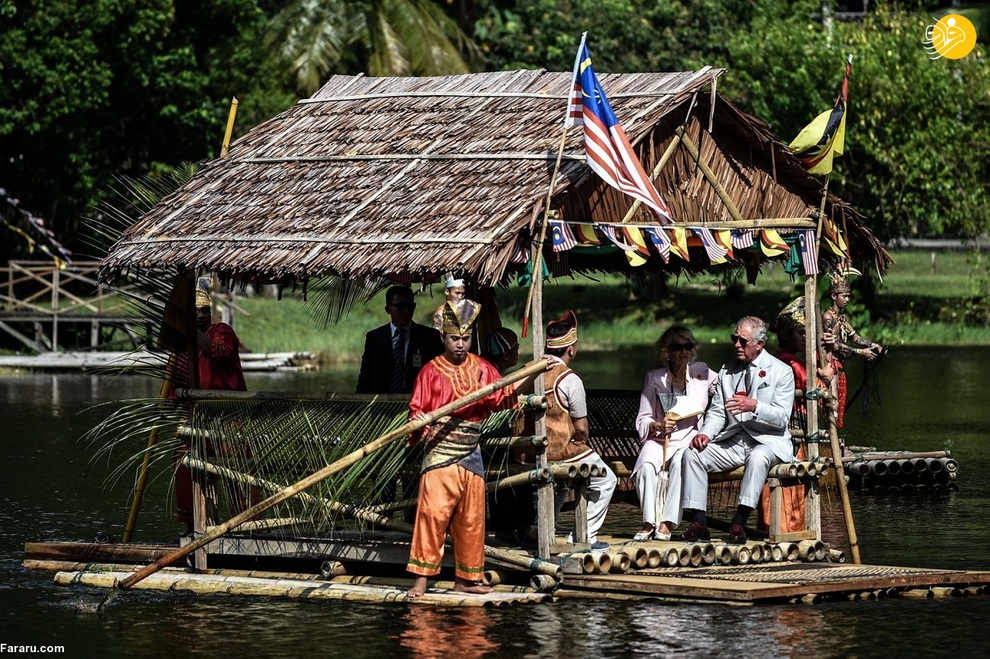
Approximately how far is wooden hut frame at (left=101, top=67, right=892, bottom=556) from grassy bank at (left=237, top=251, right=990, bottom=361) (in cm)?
2135

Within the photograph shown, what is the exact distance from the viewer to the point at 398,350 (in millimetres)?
13891

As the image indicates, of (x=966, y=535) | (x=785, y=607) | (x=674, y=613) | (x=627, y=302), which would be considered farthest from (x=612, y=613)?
(x=627, y=302)

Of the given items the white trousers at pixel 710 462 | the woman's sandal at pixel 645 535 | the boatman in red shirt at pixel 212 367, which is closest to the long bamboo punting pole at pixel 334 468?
the boatman in red shirt at pixel 212 367

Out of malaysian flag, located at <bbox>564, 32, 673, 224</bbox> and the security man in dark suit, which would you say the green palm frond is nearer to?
the security man in dark suit

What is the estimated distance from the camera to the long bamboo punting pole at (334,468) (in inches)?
464

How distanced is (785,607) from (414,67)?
3223 centimetres

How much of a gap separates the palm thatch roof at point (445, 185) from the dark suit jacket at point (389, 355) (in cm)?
69

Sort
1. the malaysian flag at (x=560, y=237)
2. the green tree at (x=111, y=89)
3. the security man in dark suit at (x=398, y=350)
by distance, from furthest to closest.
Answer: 1. the green tree at (x=111, y=89)
2. the security man in dark suit at (x=398, y=350)
3. the malaysian flag at (x=560, y=237)

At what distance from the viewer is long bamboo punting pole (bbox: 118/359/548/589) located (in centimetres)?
1179

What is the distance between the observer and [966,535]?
1544 cm

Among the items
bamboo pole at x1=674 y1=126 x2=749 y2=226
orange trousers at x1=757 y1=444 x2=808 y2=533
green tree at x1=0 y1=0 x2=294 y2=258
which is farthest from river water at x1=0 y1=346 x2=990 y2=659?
green tree at x1=0 y1=0 x2=294 y2=258

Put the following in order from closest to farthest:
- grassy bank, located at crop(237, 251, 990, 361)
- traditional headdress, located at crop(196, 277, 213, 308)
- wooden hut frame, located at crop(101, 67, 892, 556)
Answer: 1. wooden hut frame, located at crop(101, 67, 892, 556)
2. traditional headdress, located at crop(196, 277, 213, 308)
3. grassy bank, located at crop(237, 251, 990, 361)

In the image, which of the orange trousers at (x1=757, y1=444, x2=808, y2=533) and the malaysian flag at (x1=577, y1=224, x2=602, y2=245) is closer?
the malaysian flag at (x1=577, y1=224, x2=602, y2=245)

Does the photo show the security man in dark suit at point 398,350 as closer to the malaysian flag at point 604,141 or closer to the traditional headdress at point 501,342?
the traditional headdress at point 501,342
